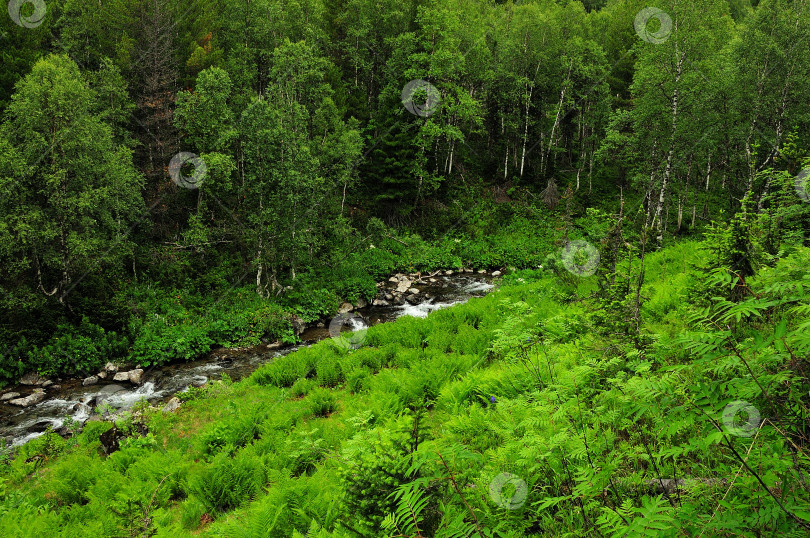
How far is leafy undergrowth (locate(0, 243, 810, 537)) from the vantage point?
98.8 inches

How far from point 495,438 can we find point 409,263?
23.1 meters

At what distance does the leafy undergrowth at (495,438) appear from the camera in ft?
8.23

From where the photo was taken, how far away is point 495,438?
5379 mm

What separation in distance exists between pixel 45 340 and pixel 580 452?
1969cm

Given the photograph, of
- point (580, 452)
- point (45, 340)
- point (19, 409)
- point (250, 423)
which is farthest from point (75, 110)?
point (580, 452)

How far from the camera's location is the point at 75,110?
16.7m
